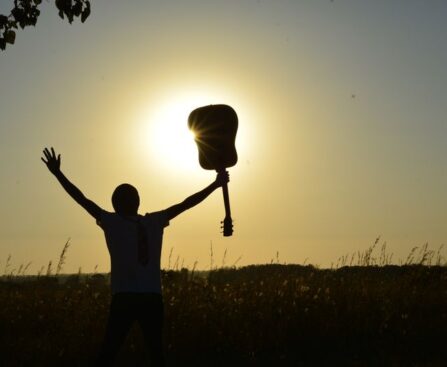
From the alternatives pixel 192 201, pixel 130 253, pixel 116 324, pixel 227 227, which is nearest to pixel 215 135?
pixel 227 227

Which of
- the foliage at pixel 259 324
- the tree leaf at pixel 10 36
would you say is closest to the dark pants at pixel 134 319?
the foliage at pixel 259 324

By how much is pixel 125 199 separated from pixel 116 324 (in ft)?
3.38

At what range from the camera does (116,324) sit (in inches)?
233

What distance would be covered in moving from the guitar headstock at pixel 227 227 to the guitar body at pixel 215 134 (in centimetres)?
52

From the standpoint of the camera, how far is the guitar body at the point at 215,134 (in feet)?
23.8

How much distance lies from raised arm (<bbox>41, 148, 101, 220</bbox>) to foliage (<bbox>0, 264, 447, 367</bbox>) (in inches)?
111

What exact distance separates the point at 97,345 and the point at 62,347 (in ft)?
1.35

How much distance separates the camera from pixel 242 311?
9609 mm

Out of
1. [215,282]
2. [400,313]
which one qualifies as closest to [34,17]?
[215,282]

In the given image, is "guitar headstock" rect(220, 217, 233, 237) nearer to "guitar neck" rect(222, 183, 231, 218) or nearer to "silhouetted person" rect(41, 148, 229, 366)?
"guitar neck" rect(222, 183, 231, 218)

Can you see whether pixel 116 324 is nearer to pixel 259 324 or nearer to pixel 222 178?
pixel 222 178

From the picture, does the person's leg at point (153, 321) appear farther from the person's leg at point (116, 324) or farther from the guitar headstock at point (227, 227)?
the guitar headstock at point (227, 227)

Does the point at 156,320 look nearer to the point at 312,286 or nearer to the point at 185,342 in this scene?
the point at 185,342

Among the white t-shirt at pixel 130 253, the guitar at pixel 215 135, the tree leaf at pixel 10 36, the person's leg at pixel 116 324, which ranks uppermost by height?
the tree leaf at pixel 10 36
